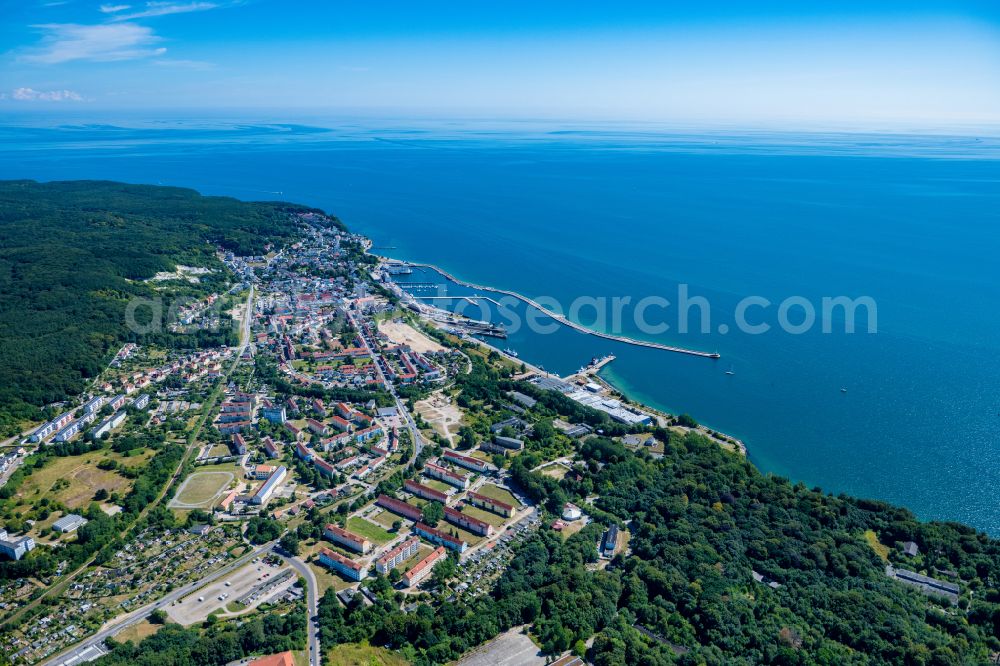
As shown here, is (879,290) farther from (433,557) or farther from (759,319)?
(433,557)

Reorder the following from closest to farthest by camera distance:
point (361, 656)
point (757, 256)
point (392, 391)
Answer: point (361, 656), point (392, 391), point (757, 256)

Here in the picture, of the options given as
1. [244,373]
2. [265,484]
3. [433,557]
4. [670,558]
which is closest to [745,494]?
[670,558]

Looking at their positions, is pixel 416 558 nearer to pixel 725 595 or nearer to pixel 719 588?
pixel 719 588

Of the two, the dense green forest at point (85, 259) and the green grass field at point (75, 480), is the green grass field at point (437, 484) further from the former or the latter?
the dense green forest at point (85, 259)

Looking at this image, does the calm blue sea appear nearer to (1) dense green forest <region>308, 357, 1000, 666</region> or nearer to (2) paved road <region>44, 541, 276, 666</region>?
(1) dense green forest <region>308, 357, 1000, 666</region>

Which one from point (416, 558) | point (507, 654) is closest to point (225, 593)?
point (416, 558)

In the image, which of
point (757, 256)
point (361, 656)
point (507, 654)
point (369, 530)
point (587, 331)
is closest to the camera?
point (361, 656)
